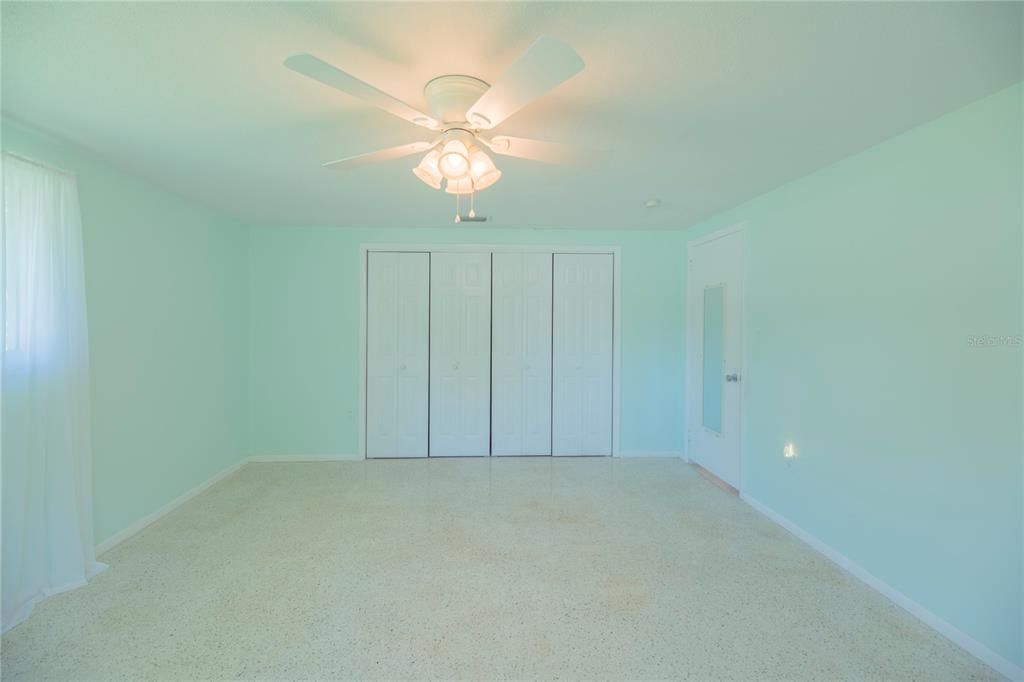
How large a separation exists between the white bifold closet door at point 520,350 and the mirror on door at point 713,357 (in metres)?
1.46

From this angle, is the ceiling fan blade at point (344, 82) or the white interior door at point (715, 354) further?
the white interior door at point (715, 354)

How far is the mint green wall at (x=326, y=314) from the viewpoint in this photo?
4.18 m

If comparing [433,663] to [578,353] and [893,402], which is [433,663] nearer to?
[893,402]

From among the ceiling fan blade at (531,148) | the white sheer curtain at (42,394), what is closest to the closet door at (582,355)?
the ceiling fan blade at (531,148)

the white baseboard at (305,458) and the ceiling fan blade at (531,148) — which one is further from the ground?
the ceiling fan blade at (531,148)

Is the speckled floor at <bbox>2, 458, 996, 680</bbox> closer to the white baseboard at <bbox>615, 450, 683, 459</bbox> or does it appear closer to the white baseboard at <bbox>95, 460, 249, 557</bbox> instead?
the white baseboard at <bbox>95, 460, 249, 557</bbox>

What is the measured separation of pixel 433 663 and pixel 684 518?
2000 mm

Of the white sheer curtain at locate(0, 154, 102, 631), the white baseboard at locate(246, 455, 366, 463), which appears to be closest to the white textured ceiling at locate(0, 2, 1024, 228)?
the white sheer curtain at locate(0, 154, 102, 631)

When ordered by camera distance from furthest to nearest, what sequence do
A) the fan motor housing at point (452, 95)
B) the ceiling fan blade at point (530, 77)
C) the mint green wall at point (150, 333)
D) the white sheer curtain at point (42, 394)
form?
the mint green wall at point (150, 333), the white sheer curtain at point (42, 394), the fan motor housing at point (452, 95), the ceiling fan blade at point (530, 77)

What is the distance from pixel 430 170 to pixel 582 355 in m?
2.94

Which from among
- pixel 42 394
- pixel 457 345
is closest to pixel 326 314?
pixel 457 345

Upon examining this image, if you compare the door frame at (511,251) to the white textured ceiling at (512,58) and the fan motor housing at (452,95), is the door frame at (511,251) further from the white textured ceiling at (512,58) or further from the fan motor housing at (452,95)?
the fan motor housing at (452,95)

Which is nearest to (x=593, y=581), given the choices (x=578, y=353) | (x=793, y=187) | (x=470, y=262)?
(x=578, y=353)

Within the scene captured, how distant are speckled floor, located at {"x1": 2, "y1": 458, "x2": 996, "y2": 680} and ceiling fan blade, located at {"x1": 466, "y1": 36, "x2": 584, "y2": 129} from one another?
207 centimetres
